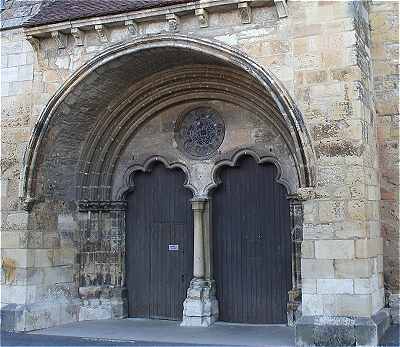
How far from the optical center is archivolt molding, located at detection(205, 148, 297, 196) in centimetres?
781

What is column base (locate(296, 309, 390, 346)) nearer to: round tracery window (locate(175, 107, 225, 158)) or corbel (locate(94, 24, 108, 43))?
round tracery window (locate(175, 107, 225, 158))

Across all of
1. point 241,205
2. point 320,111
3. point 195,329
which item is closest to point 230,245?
point 241,205

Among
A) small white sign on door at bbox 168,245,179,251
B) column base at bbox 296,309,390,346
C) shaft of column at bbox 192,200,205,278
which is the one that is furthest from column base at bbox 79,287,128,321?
column base at bbox 296,309,390,346

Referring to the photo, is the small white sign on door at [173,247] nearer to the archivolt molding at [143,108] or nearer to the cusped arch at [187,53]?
the archivolt molding at [143,108]

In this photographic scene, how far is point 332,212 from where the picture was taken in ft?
20.6

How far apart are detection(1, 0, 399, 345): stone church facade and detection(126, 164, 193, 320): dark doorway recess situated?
0.07ft

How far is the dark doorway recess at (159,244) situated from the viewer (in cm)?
848

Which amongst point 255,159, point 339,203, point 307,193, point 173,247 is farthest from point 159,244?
point 339,203

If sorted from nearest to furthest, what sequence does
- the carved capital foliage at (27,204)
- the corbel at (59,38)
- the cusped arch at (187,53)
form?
1. the cusped arch at (187,53)
2. the corbel at (59,38)
3. the carved capital foliage at (27,204)

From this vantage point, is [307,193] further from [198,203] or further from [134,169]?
[134,169]

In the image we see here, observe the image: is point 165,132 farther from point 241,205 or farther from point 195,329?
point 195,329

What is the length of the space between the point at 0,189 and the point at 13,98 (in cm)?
123

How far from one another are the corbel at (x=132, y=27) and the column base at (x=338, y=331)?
3.89m

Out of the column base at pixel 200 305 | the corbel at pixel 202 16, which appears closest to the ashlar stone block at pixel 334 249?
the column base at pixel 200 305
